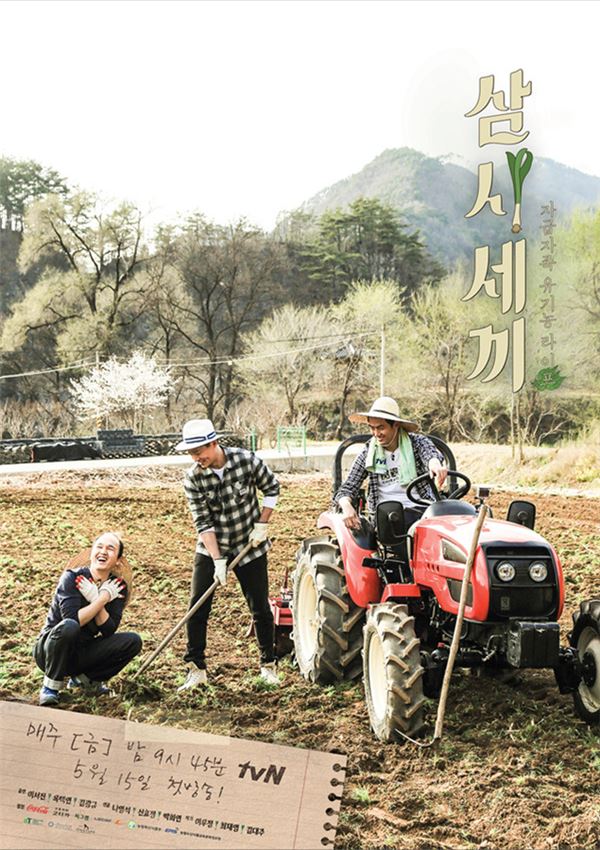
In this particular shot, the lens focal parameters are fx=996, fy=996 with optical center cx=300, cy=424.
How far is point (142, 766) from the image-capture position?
273cm

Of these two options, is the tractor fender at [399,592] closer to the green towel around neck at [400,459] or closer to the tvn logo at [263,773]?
the green towel around neck at [400,459]

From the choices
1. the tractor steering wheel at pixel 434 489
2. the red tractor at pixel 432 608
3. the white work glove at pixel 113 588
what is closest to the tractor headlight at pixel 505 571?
the red tractor at pixel 432 608

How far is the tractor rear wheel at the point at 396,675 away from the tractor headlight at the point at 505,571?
333mm

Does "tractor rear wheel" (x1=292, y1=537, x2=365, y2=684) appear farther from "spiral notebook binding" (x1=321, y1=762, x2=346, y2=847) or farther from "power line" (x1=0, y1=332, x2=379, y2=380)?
"spiral notebook binding" (x1=321, y1=762, x2=346, y2=847)

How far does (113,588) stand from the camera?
11.7 feet

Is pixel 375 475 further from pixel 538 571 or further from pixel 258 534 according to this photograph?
pixel 538 571

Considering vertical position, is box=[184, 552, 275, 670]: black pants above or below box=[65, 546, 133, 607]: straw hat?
below

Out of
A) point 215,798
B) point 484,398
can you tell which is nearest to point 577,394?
Result: point 484,398

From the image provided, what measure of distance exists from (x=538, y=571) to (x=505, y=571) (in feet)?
0.37

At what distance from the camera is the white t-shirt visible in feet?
12.3

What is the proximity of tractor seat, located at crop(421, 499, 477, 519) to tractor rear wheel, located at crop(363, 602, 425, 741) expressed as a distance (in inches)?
13.7

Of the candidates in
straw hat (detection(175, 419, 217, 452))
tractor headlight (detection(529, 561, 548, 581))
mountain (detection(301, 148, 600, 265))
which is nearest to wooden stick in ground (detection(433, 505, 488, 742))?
tractor headlight (detection(529, 561, 548, 581))

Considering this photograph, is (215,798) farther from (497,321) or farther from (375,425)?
(497,321)

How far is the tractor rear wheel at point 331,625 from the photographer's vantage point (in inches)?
144
